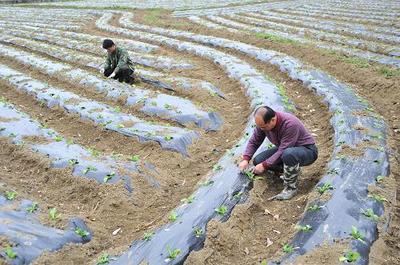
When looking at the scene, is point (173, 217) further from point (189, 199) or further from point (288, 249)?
point (288, 249)

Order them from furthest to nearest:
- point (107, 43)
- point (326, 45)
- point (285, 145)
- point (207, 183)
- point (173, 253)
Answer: point (326, 45) → point (107, 43) → point (207, 183) → point (285, 145) → point (173, 253)

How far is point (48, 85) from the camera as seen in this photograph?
11961 mm

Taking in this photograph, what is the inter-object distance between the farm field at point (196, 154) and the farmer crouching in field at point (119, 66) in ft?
1.04

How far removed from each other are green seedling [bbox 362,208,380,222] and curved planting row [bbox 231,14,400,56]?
941 centimetres

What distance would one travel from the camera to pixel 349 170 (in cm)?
645

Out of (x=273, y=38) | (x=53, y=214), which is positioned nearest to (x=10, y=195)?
(x=53, y=214)

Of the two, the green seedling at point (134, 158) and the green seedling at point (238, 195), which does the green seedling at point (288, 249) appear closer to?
the green seedling at point (238, 195)

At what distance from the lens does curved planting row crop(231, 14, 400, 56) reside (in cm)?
1384

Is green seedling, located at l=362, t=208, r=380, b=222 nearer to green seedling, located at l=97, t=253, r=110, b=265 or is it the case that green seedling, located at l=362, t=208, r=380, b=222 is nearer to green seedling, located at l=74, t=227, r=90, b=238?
green seedling, located at l=97, t=253, r=110, b=265

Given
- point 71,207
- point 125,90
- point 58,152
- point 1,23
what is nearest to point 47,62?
point 125,90

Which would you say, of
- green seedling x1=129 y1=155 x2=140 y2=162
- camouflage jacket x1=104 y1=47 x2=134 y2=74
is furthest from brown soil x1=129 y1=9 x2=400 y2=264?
camouflage jacket x1=104 y1=47 x2=134 y2=74

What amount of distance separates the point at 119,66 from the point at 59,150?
482cm

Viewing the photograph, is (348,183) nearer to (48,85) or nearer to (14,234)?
(14,234)

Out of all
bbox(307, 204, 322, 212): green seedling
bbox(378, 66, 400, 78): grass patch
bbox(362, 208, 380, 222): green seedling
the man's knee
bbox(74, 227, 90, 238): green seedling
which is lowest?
bbox(74, 227, 90, 238): green seedling
